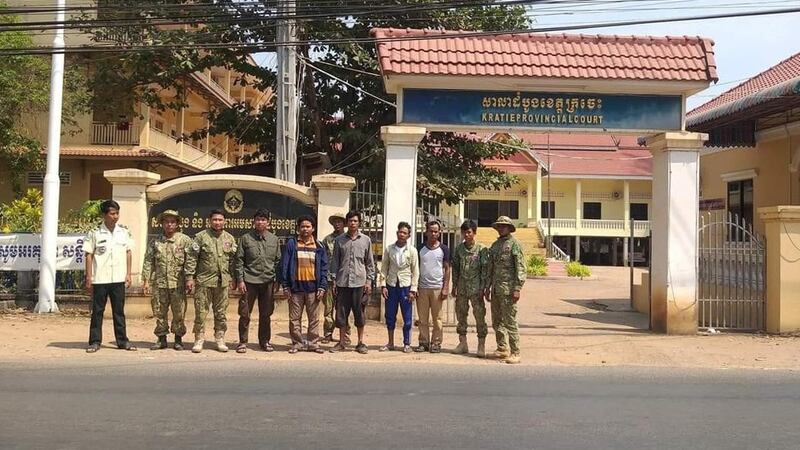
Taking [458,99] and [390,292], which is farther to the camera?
[458,99]

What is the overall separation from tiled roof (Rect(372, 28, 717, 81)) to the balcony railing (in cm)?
1491

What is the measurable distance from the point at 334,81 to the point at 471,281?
10.0 metres

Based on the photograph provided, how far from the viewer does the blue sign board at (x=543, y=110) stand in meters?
11.0

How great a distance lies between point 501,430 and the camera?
5.44 meters

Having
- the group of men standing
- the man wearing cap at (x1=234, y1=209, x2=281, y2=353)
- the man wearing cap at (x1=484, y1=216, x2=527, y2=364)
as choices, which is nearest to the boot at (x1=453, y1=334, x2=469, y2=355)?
the group of men standing

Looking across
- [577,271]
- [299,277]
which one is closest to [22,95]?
[299,277]

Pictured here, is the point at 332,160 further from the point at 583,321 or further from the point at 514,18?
the point at 583,321

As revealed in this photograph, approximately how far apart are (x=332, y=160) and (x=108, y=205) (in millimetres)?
9214

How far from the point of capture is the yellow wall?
49.0 feet

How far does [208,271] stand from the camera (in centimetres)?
870

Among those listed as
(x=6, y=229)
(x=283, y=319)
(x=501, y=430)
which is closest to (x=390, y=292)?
(x=283, y=319)

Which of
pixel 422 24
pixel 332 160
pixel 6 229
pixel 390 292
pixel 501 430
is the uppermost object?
pixel 422 24

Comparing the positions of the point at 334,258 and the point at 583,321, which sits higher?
the point at 334,258

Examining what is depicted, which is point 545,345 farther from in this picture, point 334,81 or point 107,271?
point 334,81
